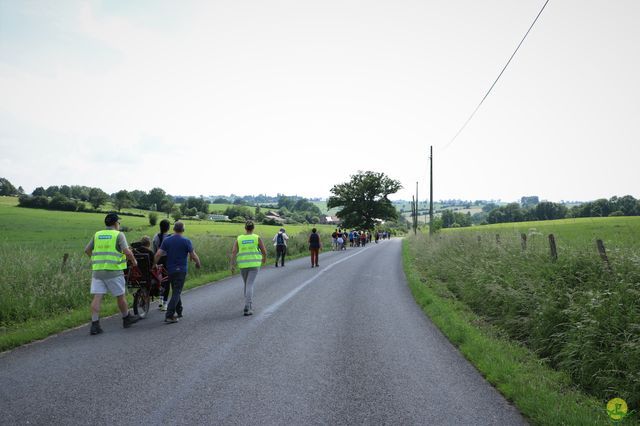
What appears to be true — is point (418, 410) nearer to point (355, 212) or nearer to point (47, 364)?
point (47, 364)

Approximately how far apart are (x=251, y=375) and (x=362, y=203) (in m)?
75.8

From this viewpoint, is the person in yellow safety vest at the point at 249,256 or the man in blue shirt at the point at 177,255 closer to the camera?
the man in blue shirt at the point at 177,255

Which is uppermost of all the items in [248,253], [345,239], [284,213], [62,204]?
[62,204]

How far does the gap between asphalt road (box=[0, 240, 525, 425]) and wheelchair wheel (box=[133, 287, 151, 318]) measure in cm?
33

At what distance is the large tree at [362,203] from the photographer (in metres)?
79.6

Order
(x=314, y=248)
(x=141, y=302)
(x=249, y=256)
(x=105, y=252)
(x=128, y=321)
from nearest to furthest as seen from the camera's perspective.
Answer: (x=105, y=252), (x=128, y=321), (x=141, y=302), (x=249, y=256), (x=314, y=248)

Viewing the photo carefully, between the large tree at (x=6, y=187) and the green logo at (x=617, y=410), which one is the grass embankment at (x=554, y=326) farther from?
the large tree at (x=6, y=187)

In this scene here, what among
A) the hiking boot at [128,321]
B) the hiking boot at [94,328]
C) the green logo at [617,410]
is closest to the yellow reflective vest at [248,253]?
the hiking boot at [128,321]

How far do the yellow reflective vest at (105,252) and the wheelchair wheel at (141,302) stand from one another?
51.0 inches

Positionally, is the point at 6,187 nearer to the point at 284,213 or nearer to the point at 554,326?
the point at 284,213

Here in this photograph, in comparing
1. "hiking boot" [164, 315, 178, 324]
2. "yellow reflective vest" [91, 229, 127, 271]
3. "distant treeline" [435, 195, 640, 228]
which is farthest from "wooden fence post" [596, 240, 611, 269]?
"distant treeline" [435, 195, 640, 228]

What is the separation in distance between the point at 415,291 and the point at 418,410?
8.21 meters

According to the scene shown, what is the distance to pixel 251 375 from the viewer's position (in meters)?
4.75

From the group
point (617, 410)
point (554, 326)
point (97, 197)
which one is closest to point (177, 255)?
point (554, 326)
